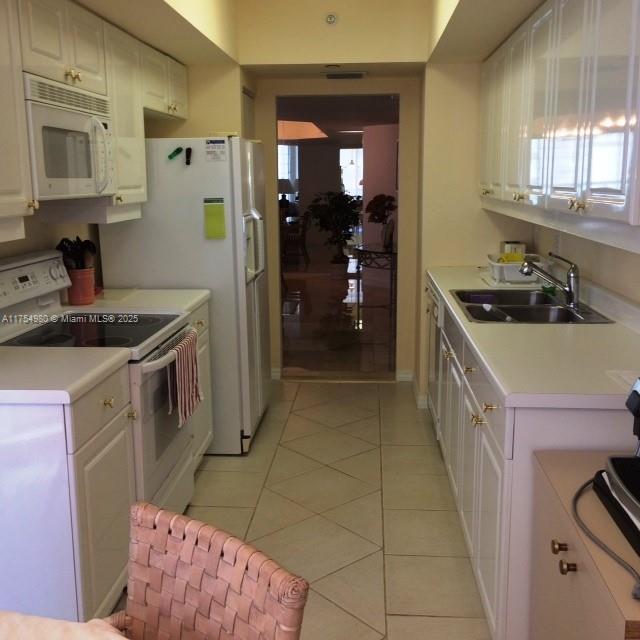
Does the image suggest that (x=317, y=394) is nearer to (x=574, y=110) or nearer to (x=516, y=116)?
(x=516, y=116)

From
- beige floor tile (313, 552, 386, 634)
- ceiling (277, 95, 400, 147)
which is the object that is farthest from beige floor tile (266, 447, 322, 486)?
ceiling (277, 95, 400, 147)

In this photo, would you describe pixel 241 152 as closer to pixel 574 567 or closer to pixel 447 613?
pixel 447 613

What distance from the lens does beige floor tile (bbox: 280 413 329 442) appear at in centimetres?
419

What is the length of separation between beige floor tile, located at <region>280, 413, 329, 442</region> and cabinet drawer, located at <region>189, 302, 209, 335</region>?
2.93ft

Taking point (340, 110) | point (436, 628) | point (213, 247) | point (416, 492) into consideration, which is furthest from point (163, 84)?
point (340, 110)

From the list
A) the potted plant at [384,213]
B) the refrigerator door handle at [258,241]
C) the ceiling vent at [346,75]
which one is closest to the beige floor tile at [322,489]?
the refrigerator door handle at [258,241]

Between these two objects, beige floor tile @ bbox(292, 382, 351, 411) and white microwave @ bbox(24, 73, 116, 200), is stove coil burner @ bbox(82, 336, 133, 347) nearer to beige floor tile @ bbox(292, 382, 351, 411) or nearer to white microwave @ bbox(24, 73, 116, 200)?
white microwave @ bbox(24, 73, 116, 200)

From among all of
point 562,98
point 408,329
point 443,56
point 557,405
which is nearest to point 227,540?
point 557,405

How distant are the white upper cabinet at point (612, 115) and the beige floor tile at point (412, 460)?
189cm

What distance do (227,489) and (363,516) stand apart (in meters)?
0.72

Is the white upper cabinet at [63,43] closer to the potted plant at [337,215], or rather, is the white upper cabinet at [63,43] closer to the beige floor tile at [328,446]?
the beige floor tile at [328,446]

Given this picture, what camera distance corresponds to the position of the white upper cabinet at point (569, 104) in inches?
88.9

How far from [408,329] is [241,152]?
6.92 ft

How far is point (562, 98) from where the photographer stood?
2480 mm
